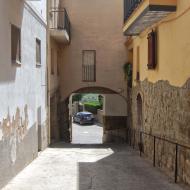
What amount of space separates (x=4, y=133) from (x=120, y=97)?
15.7m

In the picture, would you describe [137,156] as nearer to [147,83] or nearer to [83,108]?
[147,83]

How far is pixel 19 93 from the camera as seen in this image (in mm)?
11703

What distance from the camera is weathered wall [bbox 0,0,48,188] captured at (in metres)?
9.89

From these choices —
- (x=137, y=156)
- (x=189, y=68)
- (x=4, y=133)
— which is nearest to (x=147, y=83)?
(x=137, y=156)

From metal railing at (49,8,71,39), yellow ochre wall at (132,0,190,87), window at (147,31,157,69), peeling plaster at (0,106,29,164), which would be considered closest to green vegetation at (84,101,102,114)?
metal railing at (49,8,71,39)

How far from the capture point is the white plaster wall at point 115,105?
2492 centimetres

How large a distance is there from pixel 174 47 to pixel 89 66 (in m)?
12.4

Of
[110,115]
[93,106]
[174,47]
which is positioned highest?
[174,47]

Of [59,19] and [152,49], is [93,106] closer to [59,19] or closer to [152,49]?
[59,19]

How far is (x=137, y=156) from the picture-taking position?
53.5 feet

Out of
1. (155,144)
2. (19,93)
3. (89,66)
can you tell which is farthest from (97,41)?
(19,93)

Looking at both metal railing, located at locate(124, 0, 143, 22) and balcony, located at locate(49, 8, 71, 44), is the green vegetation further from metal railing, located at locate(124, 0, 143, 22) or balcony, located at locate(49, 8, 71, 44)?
metal railing, located at locate(124, 0, 143, 22)

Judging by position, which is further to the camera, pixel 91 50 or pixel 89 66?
pixel 89 66

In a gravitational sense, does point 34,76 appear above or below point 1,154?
above
